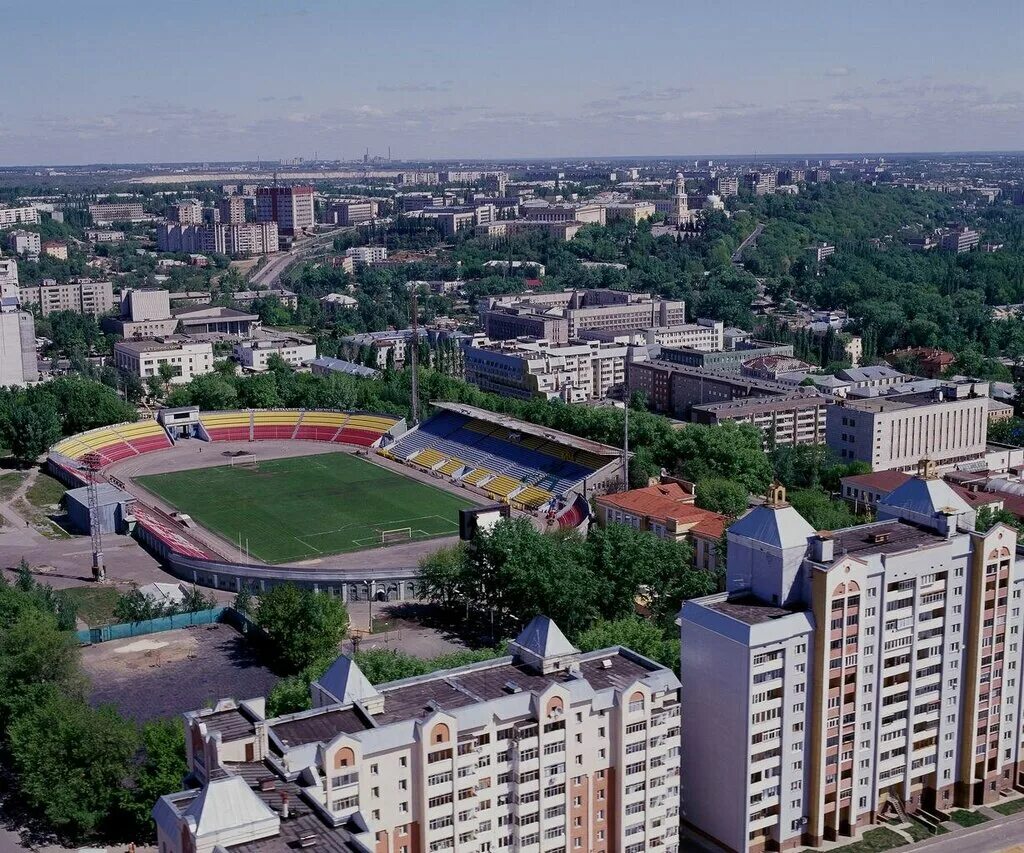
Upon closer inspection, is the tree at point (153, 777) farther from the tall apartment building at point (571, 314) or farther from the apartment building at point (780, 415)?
the tall apartment building at point (571, 314)

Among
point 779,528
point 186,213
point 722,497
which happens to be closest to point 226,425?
point 722,497

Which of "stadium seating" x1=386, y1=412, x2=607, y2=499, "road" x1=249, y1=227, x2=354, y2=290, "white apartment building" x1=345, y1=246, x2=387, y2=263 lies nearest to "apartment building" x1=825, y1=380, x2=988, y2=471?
"stadium seating" x1=386, y1=412, x2=607, y2=499

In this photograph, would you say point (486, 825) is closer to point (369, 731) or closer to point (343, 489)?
point (369, 731)

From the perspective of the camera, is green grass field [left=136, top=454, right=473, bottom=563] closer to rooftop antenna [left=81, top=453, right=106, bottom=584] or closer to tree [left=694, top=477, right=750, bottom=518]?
rooftop antenna [left=81, top=453, right=106, bottom=584]

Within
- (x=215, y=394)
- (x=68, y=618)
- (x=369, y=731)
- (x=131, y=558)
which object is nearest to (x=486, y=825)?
(x=369, y=731)

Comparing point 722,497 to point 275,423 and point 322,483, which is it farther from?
point 275,423

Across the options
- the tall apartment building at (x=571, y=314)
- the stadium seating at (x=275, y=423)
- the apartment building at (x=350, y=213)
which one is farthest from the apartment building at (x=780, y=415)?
the apartment building at (x=350, y=213)
